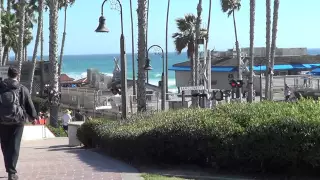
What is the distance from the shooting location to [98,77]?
154 ft

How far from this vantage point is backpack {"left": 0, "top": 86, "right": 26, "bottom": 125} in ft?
24.8

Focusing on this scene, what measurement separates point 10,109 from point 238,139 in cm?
320

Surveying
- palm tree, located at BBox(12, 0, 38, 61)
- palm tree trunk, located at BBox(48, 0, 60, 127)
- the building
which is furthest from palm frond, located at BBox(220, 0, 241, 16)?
palm tree trunk, located at BBox(48, 0, 60, 127)

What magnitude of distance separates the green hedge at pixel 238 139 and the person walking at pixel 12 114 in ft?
7.74

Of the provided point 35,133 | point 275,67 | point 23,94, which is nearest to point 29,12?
point 275,67

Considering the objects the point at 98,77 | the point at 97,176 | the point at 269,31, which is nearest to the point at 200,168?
the point at 97,176

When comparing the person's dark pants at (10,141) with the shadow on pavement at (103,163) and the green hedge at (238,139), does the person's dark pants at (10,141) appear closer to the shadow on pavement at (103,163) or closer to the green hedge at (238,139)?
the shadow on pavement at (103,163)

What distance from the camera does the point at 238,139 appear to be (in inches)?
328

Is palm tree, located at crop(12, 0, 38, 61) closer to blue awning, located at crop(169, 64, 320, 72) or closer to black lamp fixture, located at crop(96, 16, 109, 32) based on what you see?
blue awning, located at crop(169, 64, 320, 72)

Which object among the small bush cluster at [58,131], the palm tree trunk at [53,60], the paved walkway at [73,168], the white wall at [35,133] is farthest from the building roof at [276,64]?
the paved walkway at [73,168]

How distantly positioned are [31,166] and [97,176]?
5.95ft

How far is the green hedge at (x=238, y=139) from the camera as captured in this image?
26.0ft

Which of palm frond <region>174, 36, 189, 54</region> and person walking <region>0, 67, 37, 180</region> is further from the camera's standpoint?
palm frond <region>174, 36, 189, 54</region>

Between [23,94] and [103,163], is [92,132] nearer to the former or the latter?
[103,163]
